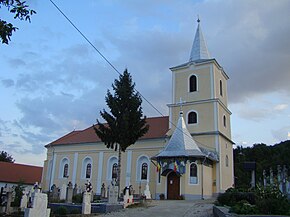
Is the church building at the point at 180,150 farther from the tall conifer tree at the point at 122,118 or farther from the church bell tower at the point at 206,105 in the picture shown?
the tall conifer tree at the point at 122,118

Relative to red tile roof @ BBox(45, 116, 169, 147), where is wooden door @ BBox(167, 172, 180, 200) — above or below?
below

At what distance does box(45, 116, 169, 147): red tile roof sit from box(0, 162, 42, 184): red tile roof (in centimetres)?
1028

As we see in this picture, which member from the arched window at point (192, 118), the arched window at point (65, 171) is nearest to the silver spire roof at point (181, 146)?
the arched window at point (192, 118)

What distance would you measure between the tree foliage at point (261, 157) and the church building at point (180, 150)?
22.4 meters

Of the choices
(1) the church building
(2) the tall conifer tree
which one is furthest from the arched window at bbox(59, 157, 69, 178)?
(2) the tall conifer tree

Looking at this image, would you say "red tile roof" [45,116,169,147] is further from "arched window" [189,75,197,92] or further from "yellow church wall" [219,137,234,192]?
"yellow church wall" [219,137,234,192]

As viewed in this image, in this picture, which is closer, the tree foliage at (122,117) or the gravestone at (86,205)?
the gravestone at (86,205)

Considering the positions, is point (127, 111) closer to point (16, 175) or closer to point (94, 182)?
point (94, 182)

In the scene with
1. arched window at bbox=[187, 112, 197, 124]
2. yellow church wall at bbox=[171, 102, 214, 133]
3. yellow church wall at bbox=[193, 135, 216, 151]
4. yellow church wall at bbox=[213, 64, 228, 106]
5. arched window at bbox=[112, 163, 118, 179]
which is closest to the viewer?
yellow church wall at bbox=[193, 135, 216, 151]

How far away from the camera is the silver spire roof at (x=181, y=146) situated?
27.8 metres

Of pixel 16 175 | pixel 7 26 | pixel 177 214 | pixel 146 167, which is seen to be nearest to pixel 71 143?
pixel 146 167

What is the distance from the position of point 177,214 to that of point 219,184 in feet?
43.9

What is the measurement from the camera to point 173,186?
28562mm

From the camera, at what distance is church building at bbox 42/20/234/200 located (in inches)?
1104
